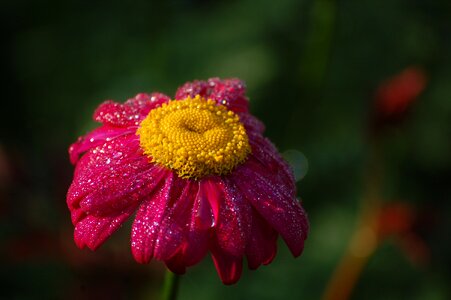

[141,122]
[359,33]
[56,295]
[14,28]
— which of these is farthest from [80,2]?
[141,122]

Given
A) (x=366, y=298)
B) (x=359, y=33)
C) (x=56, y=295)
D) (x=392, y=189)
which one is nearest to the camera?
(x=56, y=295)

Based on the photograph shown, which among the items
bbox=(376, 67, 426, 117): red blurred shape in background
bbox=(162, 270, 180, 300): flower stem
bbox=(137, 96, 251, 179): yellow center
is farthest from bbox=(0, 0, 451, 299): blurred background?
bbox=(137, 96, 251, 179): yellow center

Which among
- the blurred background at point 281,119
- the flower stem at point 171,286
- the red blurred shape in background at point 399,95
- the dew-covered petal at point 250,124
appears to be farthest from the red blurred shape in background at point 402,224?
the flower stem at point 171,286

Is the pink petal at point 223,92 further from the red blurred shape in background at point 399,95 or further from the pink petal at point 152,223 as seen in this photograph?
the red blurred shape in background at point 399,95

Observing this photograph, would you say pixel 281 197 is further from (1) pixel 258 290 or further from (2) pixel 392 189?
(2) pixel 392 189

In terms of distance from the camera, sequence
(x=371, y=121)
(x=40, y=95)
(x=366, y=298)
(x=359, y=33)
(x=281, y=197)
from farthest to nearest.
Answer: (x=359, y=33), (x=40, y=95), (x=366, y=298), (x=371, y=121), (x=281, y=197)

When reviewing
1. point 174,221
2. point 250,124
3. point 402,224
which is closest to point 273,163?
point 250,124

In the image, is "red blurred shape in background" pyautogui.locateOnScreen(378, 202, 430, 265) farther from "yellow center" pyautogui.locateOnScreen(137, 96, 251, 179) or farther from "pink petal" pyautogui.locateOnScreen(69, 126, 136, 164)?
"pink petal" pyautogui.locateOnScreen(69, 126, 136, 164)
